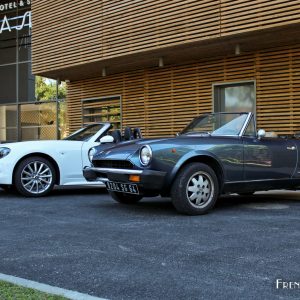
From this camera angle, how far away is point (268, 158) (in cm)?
700

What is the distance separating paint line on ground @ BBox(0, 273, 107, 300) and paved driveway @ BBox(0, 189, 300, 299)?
128 mm

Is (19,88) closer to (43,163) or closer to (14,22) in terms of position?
(14,22)

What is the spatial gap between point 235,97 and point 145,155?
669 cm

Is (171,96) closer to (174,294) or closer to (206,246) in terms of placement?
(206,246)

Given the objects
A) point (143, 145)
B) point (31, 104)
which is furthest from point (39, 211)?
point (31, 104)


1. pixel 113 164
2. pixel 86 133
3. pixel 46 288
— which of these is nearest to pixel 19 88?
pixel 86 133

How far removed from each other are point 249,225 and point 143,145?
163cm

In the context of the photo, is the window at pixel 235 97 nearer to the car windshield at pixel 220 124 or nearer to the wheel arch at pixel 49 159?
the car windshield at pixel 220 124

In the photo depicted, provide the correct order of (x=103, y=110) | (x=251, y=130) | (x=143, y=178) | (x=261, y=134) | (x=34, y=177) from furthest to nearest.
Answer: (x=103, y=110), (x=34, y=177), (x=251, y=130), (x=261, y=134), (x=143, y=178)

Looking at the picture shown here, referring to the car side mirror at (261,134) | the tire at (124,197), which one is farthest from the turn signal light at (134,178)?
the car side mirror at (261,134)

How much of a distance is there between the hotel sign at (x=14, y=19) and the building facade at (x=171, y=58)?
366 cm

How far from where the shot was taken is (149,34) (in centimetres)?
1161

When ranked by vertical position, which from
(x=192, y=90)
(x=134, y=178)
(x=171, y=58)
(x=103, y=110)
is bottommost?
(x=134, y=178)

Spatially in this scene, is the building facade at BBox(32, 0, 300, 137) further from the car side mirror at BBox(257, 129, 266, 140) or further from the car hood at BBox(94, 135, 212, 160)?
the car hood at BBox(94, 135, 212, 160)
